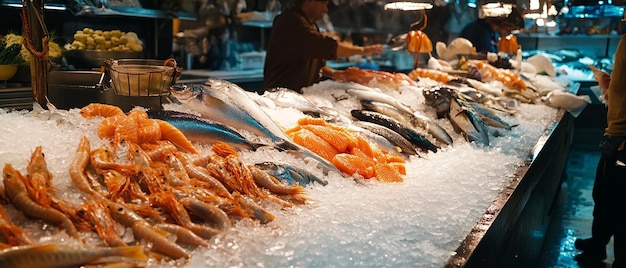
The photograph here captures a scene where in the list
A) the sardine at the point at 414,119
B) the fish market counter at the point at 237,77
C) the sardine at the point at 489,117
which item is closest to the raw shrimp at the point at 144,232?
the sardine at the point at 414,119

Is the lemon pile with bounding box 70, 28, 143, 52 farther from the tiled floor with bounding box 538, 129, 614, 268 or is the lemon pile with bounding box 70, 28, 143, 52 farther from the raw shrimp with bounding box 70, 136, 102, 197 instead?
the tiled floor with bounding box 538, 129, 614, 268

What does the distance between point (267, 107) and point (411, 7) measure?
2.35 meters

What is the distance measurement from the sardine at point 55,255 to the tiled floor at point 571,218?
4.16 m

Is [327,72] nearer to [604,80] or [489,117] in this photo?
[489,117]

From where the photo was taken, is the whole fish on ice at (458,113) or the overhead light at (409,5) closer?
the whole fish on ice at (458,113)

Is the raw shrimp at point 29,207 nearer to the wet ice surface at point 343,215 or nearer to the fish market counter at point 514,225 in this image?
the wet ice surface at point 343,215

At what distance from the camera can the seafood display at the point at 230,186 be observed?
5.29ft

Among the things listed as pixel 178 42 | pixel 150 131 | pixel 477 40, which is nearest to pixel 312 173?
pixel 150 131

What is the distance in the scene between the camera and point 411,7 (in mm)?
5102

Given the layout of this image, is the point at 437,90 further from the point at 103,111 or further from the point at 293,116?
the point at 103,111

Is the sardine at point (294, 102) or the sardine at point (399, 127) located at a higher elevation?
the sardine at point (294, 102)

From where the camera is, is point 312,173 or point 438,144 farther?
point 438,144

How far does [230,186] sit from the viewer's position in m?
2.09

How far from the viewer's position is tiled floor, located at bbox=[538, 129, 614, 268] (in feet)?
16.1
